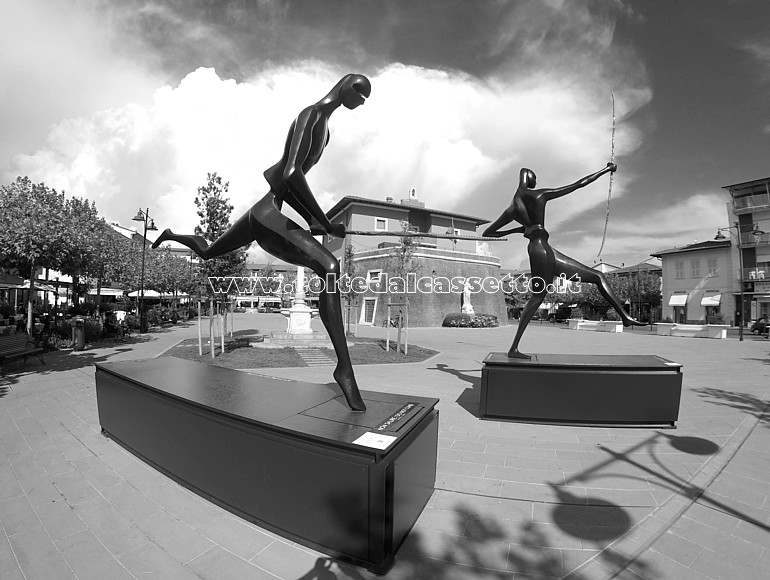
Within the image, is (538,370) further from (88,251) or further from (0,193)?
(0,193)

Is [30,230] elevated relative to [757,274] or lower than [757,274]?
lower

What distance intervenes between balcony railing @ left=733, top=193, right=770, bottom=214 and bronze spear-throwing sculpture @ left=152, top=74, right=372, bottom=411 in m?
54.2

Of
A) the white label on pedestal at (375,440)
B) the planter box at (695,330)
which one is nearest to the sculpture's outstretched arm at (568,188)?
the white label on pedestal at (375,440)

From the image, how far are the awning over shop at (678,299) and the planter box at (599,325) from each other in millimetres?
18008

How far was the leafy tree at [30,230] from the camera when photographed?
11.1 metres

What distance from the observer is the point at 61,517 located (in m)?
3.33

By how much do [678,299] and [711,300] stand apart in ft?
10.8

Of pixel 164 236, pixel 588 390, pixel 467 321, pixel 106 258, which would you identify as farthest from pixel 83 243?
pixel 467 321

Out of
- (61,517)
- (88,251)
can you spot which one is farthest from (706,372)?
(88,251)

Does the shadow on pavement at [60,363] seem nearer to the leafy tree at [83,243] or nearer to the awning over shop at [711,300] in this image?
the leafy tree at [83,243]

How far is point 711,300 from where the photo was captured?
139 ft

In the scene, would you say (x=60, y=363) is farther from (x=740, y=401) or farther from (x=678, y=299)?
(x=678, y=299)

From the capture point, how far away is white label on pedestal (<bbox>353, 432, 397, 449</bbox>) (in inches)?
102

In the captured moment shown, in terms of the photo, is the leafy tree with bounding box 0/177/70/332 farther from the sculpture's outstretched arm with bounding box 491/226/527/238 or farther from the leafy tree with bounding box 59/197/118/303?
the sculpture's outstretched arm with bounding box 491/226/527/238
